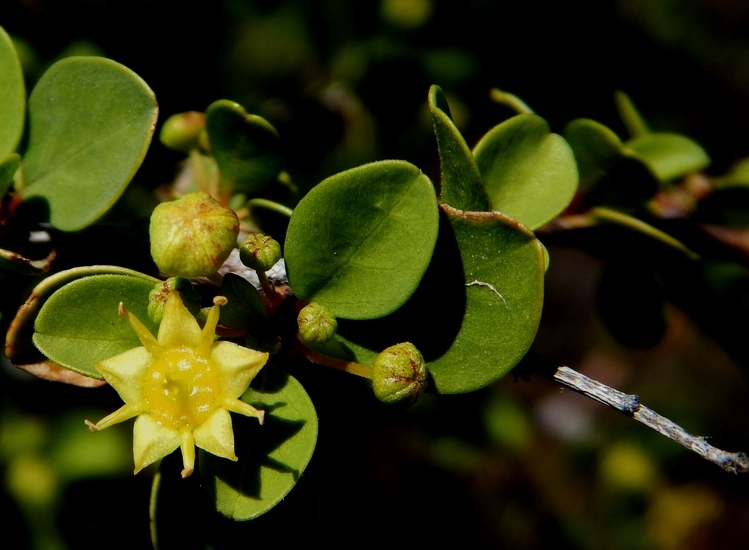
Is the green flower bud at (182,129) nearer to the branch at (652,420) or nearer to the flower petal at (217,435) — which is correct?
the flower petal at (217,435)

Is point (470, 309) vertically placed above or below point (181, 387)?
above

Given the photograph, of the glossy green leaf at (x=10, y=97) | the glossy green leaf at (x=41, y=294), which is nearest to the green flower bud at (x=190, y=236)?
the glossy green leaf at (x=41, y=294)

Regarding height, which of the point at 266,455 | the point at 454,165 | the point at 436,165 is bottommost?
the point at 436,165

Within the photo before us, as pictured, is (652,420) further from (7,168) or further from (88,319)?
(7,168)

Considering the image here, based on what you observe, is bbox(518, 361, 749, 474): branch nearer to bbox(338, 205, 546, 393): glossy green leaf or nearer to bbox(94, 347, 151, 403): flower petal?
bbox(338, 205, 546, 393): glossy green leaf

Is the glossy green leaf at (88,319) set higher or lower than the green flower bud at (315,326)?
lower

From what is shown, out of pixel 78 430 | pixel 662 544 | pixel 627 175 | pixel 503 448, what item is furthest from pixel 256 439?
pixel 662 544

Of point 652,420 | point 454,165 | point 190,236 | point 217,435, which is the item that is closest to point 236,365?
point 217,435
